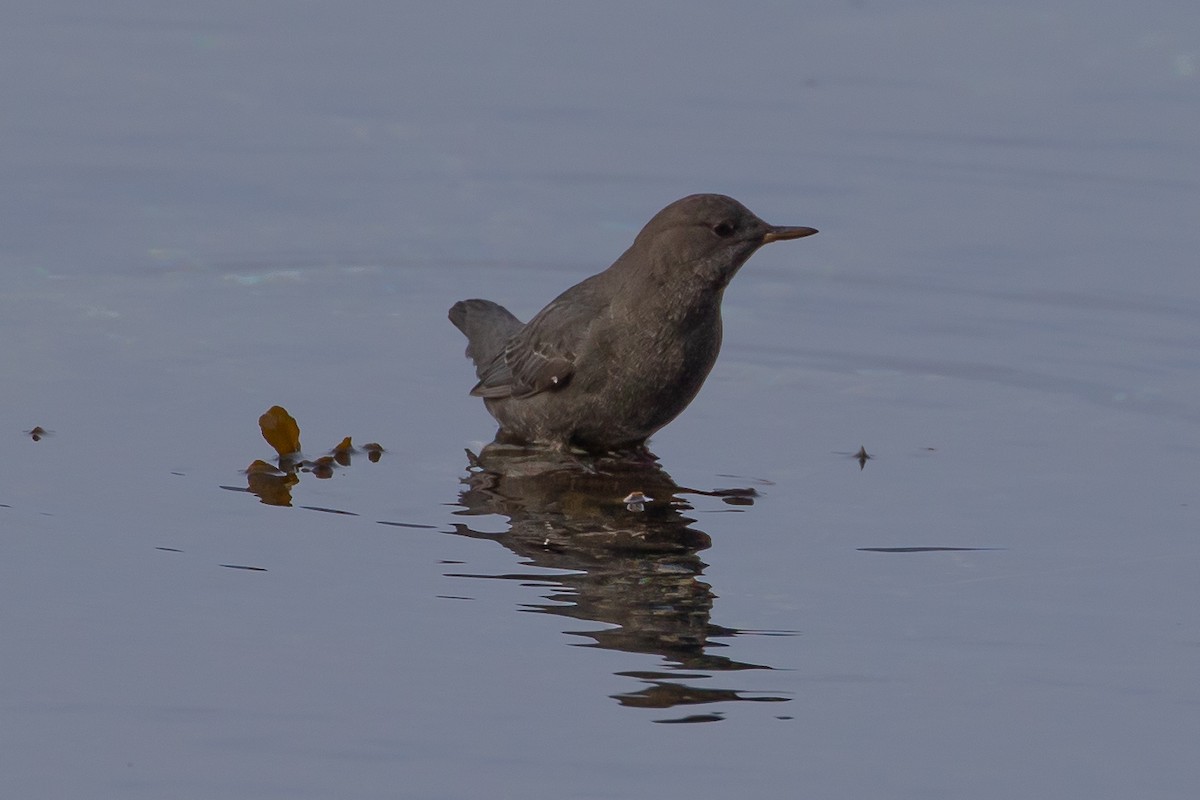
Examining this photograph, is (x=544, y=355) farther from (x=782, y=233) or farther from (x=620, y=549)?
(x=620, y=549)

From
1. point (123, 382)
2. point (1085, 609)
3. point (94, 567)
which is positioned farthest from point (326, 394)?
point (1085, 609)

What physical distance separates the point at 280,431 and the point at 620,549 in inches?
60.3

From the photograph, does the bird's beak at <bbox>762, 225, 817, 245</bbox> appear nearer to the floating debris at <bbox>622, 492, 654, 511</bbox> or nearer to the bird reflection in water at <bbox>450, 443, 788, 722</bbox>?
the bird reflection in water at <bbox>450, 443, 788, 722</bbox>

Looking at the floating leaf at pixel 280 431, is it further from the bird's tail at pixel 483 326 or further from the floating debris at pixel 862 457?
the floating debris at pixel 862 457

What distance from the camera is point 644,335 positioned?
25.9ft

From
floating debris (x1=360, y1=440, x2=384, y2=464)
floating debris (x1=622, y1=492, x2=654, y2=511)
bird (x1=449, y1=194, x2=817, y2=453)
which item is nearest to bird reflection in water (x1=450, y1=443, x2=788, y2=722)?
floating debris (x1=622, y1=492, x2=654, y2=511)

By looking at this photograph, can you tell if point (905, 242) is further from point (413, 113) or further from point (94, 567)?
point (94, 567)

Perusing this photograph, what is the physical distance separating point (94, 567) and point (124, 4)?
8.81 meters

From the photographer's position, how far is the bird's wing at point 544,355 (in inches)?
318

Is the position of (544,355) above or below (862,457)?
above

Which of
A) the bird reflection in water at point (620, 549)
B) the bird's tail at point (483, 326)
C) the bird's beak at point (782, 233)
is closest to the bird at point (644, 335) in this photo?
the bird's beak at point (782, 233)

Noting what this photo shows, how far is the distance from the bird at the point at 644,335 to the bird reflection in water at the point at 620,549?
204 mm

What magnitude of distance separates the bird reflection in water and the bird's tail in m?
0.63

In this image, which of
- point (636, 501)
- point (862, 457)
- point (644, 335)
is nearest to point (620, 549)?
point (636, 501)
